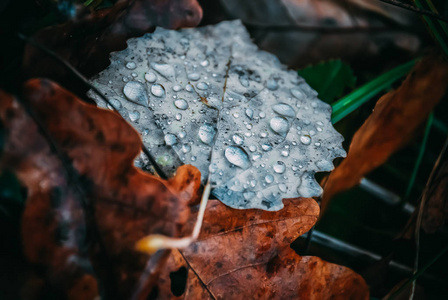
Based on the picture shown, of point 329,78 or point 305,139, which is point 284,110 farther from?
point 329,78

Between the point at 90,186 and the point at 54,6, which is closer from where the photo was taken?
the point at 90,186

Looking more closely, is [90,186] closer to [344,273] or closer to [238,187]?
[238,187]

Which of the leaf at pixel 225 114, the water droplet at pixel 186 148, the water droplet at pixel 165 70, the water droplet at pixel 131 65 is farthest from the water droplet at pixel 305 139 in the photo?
the water droplet at pixel 131 65

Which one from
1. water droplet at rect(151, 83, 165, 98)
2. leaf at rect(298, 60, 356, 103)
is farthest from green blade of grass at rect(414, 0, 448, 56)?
water droplet at rect(151, 83, 165, 98)

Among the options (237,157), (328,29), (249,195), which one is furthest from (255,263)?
(328,29)

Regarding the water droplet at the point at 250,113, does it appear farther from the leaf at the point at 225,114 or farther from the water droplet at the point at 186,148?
the water droplet at the point at 186,148

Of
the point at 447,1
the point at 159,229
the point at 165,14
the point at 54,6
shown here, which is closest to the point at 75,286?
the point at 159,229

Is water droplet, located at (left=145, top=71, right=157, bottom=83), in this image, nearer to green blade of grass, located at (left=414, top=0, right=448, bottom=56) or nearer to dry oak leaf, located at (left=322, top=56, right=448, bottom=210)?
dry oak leaf, located at (left=322, top=56, right=448, bottom=210)
